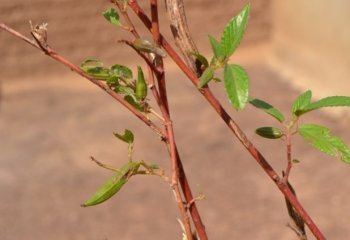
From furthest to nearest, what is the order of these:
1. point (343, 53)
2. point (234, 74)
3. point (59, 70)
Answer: point (59, 70)
point (343, 53)
point (234, 74)

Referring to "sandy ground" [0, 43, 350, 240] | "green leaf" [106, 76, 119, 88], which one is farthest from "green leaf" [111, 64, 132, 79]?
"sandy ground" [0, 43, 350, 240]

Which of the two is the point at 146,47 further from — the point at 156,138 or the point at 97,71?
the point at 156,138

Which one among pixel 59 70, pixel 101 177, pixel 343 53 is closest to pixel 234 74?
pixel 101 177

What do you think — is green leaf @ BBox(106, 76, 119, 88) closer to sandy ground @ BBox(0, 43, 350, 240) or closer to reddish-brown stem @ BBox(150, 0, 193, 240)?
reddish-brown stem @ BBox(150, 0, 193, 240)

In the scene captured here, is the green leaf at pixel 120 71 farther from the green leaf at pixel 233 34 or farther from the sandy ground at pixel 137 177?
the sandy ground at pixel 137 177

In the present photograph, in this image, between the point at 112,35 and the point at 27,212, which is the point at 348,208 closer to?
the point at 27,212

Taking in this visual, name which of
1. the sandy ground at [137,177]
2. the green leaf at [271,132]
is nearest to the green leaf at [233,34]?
the green leaf at [271,132]
